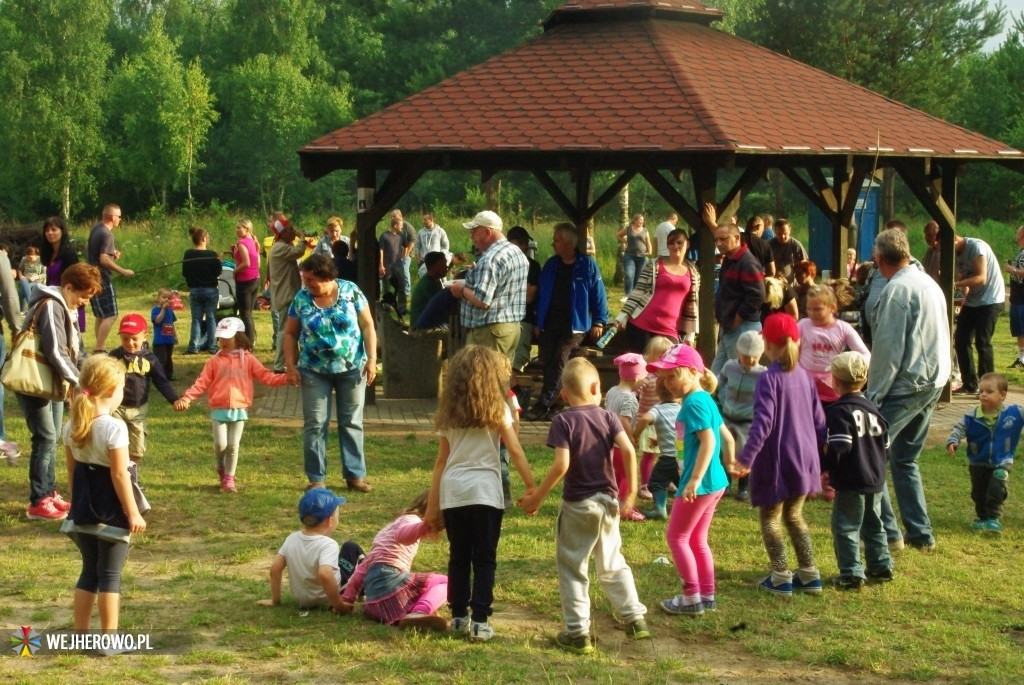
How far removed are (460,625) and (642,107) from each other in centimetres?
772

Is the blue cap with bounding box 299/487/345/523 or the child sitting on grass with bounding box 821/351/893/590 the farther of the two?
the child sitting on grass with bounding box 821/351/893/590

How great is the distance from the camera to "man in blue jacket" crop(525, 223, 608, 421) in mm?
11578

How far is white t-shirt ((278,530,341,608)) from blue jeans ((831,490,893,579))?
262 cm

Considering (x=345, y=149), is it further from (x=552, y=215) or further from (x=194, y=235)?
(x=552, y=215)

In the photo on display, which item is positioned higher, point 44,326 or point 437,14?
point 437,14

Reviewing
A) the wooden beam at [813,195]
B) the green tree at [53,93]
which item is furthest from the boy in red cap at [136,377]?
the green tree at [53,93]

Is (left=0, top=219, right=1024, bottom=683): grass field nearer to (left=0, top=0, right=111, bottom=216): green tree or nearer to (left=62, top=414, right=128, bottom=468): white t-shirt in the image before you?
(left=62, top=414, right=128, bottom=468): white t-shirt

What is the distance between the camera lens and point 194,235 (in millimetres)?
15945

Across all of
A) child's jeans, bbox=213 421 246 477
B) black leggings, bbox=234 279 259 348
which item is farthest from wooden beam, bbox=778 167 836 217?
child's jeans, bbox=213 421 246 477

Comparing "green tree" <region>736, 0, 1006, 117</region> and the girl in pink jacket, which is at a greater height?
"green tree" <region>736, 0, 1006, 117</region>

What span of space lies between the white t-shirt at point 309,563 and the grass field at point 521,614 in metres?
0.10

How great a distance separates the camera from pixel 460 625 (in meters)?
6.04

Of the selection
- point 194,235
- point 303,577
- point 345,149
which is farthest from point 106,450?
point 194,235

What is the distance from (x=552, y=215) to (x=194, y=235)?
30.2 m
